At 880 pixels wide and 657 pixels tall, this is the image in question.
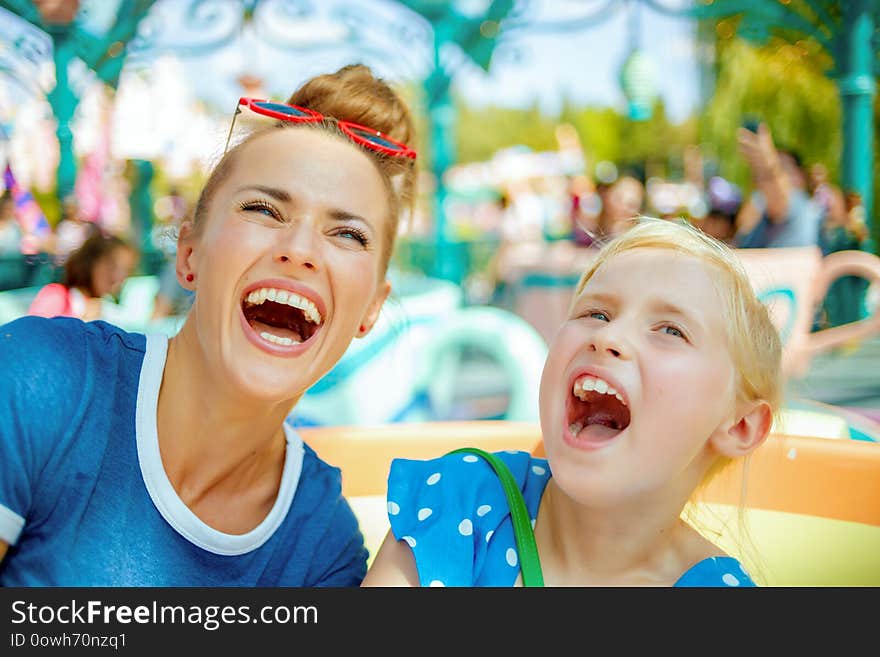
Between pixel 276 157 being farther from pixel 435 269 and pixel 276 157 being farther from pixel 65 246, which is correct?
pixel 435 269

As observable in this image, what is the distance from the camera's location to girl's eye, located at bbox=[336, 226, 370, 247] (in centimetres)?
87

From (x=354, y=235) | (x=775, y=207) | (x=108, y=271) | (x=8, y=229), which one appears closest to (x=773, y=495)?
(x=354, y=235)

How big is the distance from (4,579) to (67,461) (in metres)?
0.14

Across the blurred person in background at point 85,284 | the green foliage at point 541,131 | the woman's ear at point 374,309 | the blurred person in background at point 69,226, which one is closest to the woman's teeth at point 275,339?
the woman's ear at point 374,309

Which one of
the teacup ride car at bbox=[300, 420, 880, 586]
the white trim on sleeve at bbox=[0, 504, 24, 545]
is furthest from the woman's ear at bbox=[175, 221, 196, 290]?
the teacup ride car at bbox=[300, 420, 880, 586]

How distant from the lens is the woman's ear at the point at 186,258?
36.9 inches

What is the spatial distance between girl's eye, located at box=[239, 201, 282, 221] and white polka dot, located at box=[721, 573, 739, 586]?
20.3 inches

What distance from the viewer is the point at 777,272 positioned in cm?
220

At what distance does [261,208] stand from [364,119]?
22 centimetres

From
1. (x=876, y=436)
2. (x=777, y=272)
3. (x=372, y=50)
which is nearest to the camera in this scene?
(x=876, y=436)

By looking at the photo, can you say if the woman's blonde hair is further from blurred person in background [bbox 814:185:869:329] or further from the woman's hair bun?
blurred person in background [bbox 814:185:869:329]

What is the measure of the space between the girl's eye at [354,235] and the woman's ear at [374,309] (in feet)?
0.29

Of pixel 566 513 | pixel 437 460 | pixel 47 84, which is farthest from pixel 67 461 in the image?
pixel 47 84

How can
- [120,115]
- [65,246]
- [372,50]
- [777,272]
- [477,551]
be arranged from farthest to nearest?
1. [120,115]
2. [372,50]
3. [65,246]
4. [777,272]
5. [477,551]
